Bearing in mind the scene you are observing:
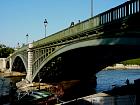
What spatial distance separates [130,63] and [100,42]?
138652 millimetres

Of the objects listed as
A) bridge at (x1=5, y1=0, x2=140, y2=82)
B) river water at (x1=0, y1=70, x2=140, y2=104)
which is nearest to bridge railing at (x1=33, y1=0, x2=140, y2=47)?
bridge at (x1=5, y1=0, x2=140, y2=82)

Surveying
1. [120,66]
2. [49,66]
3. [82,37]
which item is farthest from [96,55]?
[120,66]

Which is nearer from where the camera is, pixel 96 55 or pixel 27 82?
pixel 96 55

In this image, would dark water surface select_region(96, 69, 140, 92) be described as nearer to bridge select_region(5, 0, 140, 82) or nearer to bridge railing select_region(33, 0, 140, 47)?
bridge select_region(5, 0, 140, 82)

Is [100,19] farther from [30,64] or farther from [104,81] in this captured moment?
[104,81]

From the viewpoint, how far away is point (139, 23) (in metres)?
24.7

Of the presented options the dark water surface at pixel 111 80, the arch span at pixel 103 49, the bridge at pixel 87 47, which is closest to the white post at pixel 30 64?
the bridge at pixel 87 47

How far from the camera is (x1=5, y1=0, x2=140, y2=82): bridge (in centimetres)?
2664

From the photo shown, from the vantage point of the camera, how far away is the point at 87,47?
3784cm

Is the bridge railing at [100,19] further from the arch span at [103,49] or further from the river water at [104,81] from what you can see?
the river water at [104,81]

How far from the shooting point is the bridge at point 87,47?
26.6 m

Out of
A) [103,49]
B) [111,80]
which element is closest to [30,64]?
[103,49]

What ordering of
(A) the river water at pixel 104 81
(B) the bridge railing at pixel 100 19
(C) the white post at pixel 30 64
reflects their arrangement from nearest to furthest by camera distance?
(B) the bridge railing at pixel 100 19
(A) the river water at pixel 104 81
(C) the white post at pixel 30 64

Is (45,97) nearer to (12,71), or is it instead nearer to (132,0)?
(132,0)
